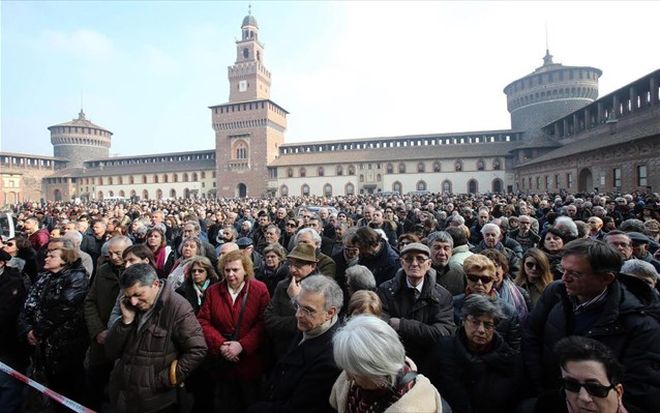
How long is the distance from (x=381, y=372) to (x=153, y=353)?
1959 millimetres

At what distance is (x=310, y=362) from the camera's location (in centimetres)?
250

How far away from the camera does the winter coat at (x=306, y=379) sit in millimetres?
2432

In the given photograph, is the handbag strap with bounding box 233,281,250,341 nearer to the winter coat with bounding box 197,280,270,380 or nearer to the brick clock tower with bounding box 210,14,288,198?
the winter coat with bounding box 197,280,270,380

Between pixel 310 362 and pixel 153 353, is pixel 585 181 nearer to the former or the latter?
pixel 310 362

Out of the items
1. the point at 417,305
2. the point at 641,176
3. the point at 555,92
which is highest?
the point at 555,92

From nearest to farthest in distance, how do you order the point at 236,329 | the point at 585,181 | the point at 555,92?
1. the point at 236,329
2. the point at 585,181
3. the point at 555,92

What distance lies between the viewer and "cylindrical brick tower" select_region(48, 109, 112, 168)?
7194cm

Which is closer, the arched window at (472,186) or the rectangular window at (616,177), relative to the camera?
the rectangular window at (616,177)

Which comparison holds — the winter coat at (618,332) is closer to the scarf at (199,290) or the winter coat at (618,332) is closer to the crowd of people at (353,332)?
the crowd of people at (353,332)

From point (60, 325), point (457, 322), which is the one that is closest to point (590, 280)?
point (457, 322)

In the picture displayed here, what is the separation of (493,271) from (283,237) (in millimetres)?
5586

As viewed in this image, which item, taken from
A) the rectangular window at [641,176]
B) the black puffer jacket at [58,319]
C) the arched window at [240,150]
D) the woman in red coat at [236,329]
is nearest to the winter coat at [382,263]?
the woman in red coat at [236,329]

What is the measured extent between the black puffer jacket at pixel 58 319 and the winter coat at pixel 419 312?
302 cm

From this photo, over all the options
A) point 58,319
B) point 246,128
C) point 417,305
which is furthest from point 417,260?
point 246,128
